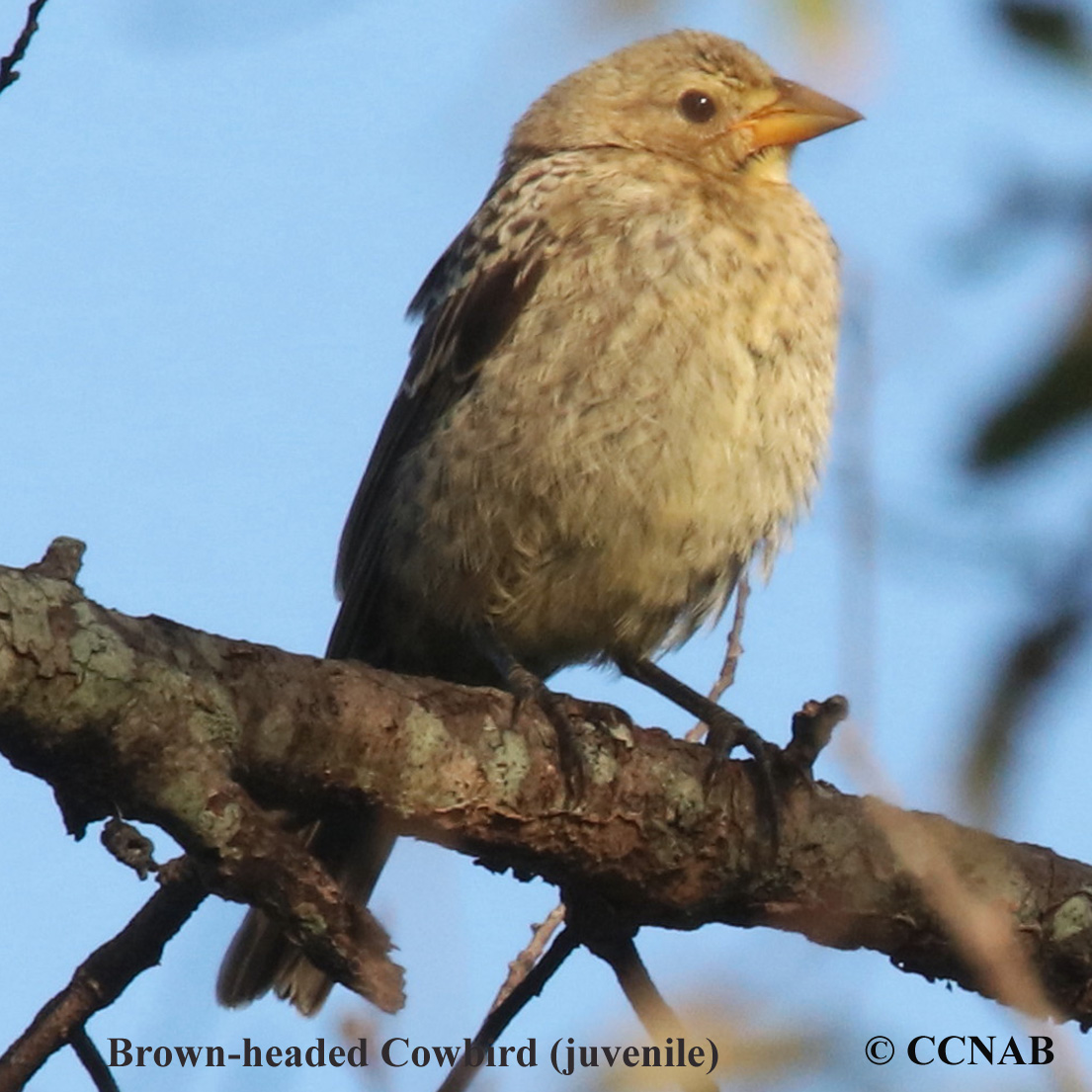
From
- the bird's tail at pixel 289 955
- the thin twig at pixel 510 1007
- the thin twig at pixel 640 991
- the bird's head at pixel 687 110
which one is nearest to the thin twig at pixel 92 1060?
the thin twig at pixel 510 1007

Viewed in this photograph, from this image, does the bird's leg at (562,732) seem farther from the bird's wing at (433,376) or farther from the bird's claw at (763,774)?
the bird's wing at (433,376)

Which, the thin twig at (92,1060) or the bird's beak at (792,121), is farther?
the bird's beak at (792,121)

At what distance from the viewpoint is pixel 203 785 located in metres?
3.00

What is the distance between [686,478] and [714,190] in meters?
1.04

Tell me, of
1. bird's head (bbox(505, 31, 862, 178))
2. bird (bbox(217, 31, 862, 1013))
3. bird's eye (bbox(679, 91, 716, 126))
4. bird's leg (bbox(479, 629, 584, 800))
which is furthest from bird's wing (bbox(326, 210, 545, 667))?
bird's leg (bbox(479, 629, 584, 800))

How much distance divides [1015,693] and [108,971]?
2.17m

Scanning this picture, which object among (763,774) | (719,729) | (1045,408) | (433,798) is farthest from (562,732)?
(1045,408)

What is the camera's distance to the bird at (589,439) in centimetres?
471

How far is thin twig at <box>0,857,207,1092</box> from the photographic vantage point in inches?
126

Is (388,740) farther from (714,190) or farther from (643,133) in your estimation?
(643,133)

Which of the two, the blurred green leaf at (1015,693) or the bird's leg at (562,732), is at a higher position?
the bird's leg at (562,732)

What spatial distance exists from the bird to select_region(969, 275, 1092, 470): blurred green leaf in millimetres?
2726

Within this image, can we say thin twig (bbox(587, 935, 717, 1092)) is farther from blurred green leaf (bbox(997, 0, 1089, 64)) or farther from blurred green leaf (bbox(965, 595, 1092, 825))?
blurred green leaf (bbox(997, 0, 1089, 64))

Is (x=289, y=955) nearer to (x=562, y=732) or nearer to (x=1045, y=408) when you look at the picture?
(x=562, y=732)
